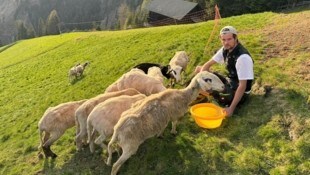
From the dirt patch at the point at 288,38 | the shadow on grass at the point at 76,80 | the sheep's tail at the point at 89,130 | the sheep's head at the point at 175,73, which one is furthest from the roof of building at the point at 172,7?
the sheep's tail at the point at 89,130

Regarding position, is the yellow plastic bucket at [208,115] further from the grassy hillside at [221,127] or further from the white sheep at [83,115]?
the white sheep at [83,115]

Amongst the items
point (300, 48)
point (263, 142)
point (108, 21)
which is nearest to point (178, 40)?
point (300, 48)

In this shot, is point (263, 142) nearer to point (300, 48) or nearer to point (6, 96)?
point (300, 48)

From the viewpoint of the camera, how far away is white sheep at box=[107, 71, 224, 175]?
8.62m

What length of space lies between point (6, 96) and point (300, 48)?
18.0 metres

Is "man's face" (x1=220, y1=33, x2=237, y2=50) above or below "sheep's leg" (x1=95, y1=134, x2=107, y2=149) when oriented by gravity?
above

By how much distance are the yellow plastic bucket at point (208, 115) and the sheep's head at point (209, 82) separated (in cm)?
62

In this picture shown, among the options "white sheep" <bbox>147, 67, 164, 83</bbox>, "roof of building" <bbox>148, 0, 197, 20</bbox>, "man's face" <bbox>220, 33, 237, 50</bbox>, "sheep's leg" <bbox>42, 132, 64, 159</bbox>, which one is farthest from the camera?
"roof of building" <bbox>148, 0, 197, 20</bbox>

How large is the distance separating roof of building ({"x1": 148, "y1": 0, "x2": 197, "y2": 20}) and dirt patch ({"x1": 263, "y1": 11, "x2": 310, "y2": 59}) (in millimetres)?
37760

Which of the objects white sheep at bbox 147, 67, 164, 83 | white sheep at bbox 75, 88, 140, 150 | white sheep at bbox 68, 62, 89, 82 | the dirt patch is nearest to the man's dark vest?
white sheep at bbox 147, 67, 164, 83

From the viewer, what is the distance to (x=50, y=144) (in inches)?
439

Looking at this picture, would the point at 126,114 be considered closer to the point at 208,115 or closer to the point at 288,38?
the point at 208,115

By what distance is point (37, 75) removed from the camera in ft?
85.6

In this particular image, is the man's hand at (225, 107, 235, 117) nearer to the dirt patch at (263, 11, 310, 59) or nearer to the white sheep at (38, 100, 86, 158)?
the dirt patch at (263, 11, 310, 59)
